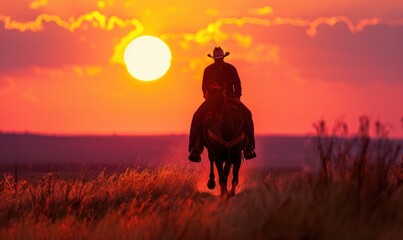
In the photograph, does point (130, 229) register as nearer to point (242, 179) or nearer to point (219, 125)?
point (219, 125)

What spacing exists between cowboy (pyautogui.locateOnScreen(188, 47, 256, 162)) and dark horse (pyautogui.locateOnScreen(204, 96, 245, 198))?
207 millimetres

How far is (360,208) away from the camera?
976 cm

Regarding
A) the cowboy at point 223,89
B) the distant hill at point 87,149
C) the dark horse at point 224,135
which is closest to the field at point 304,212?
the dark horse at point 224,135

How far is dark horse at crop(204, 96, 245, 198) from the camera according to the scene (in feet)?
52.7

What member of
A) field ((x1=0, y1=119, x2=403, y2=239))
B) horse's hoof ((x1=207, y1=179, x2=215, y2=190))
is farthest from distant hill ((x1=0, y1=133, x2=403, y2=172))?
field ((x1=0, y1=119, x2=403, y2=239))

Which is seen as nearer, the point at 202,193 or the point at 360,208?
the point at 360,208

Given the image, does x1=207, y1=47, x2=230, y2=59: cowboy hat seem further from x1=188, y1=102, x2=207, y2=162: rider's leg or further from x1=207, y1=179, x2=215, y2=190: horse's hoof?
x1=207, y1=179, x2=215, y2=190: horse's hoof

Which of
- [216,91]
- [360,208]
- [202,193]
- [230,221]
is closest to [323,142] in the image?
[360,208]

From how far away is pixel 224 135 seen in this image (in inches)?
645

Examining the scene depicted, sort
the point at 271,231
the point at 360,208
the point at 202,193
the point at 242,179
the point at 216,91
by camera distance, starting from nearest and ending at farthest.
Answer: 1. the point at 271,231
2. the point at 360,208
3. the point at 216,91
4. the point at 202,193
5. the point at 242,179

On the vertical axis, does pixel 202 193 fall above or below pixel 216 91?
below

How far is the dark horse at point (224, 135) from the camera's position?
16.1 meters

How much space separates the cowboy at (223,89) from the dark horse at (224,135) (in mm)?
207

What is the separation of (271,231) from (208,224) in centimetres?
77
